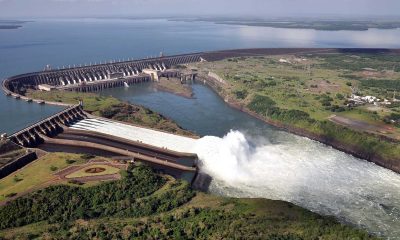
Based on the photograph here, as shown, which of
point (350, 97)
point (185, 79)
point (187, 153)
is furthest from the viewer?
point (185, 79)

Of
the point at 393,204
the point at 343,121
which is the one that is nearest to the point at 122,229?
the point at 393,204

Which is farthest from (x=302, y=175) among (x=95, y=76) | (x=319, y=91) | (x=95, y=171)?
(x=95, y=76)

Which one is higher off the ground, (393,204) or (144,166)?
(144,166)

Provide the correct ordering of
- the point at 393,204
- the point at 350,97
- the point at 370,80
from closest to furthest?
the point at 393,204, the point at 350,97, the point at 370,80

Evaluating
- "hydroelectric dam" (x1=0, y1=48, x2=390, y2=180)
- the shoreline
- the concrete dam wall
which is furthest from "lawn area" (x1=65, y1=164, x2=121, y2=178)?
the concrete dam wall

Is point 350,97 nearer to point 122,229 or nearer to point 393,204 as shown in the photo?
point 393,204

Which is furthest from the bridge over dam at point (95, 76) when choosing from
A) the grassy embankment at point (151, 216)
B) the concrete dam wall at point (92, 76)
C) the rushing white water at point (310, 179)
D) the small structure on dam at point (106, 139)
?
the rushing white water at point (310, 179)

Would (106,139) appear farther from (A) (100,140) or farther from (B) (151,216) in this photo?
(B) (151,216)
